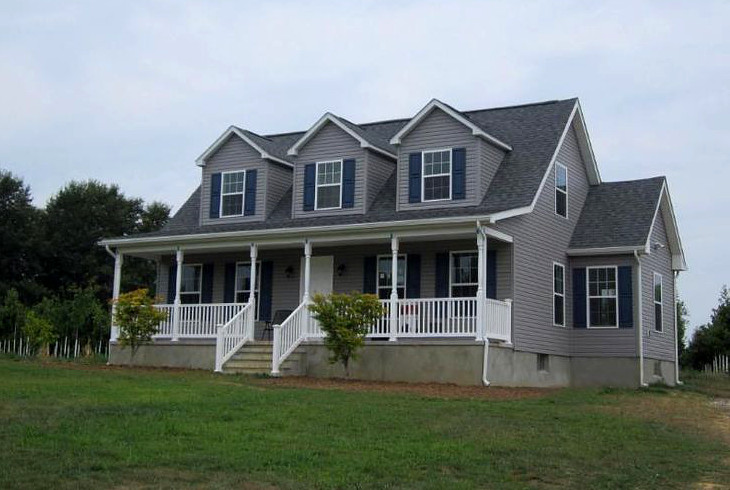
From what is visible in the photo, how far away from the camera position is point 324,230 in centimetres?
2152

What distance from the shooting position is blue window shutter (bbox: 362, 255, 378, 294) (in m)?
23.0

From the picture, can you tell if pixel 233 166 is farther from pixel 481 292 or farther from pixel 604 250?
pixel 604 250

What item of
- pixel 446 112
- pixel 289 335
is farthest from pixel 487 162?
pixel 289 335

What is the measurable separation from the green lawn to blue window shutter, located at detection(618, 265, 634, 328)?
779 centimetres

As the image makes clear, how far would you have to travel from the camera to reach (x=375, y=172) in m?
23.8

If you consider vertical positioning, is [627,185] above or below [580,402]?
above

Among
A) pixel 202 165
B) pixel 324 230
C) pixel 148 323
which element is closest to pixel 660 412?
pixel 324 230

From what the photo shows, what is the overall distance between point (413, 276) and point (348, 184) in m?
2.94

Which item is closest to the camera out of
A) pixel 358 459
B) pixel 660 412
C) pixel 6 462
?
pixel 6 462

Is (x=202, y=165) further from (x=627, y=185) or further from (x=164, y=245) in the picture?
(x=627, y=185)

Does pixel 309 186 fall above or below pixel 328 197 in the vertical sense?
above

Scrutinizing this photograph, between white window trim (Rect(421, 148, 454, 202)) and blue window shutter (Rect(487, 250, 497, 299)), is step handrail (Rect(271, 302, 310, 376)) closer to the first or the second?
white window trim (Rect(421, 148, 454, 202))

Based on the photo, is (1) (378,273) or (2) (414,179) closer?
(2) (414,179)

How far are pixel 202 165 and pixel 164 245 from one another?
291 centimetres
